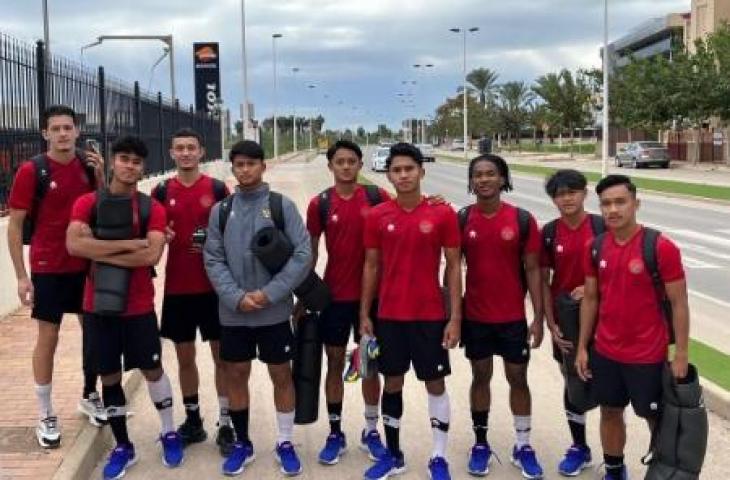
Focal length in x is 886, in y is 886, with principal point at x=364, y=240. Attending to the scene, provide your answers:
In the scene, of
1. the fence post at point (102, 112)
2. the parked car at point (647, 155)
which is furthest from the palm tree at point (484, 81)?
the fence post at point (102, 112)

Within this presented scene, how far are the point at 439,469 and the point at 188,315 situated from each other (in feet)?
5.82

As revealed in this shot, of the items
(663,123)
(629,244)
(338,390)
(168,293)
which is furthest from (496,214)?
(663,123)

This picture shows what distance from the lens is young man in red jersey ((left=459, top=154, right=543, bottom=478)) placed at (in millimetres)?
4914

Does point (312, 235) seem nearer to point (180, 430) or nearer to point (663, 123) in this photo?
point (180, 430)

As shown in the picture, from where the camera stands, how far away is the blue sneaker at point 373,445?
528 centimetres

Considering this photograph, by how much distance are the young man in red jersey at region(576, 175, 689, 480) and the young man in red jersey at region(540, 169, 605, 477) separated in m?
0.35

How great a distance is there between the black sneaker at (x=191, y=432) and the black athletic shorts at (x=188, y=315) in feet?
1.92

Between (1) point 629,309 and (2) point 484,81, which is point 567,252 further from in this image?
(2) point 484,81

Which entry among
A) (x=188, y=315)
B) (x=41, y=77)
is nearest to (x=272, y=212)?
(x=188, y=315)

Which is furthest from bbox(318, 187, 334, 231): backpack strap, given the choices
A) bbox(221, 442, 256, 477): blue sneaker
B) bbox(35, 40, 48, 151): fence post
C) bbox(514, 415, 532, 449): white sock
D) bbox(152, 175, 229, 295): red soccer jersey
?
bbox(35, 40, 48, 151): fence post

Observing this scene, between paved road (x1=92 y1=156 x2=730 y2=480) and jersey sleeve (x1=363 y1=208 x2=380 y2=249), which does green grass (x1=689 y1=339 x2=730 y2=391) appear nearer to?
paved road (x1=92 y1=156 x2=730 y2=480)

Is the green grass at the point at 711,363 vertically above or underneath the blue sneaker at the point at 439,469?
above

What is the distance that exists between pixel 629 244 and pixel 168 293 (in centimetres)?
274

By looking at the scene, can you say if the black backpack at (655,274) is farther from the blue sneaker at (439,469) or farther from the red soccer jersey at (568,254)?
the blue sneaker at (439,469)
